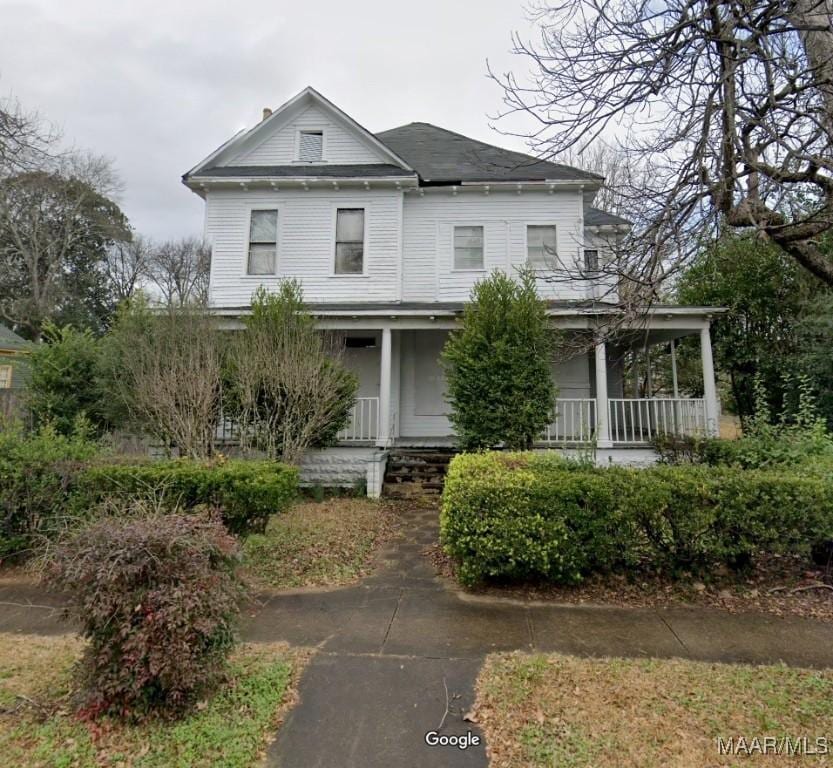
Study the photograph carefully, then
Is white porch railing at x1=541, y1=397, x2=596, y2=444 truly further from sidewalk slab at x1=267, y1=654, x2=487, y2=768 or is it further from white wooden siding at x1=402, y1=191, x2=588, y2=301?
sidewalk slab at x1=267, y1=654, x2=487, y2=768

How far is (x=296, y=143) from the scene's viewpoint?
38.0ft

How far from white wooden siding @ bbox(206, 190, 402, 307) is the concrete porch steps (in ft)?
12.9

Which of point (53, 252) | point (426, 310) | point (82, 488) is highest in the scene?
point (53, 252)

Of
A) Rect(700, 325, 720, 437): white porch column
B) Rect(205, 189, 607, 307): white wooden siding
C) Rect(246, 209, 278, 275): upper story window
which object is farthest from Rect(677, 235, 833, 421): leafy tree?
Rect(246, 209, 278, 275): upper story window

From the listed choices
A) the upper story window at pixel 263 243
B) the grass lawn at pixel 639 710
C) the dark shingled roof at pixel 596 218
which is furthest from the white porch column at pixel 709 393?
the upper story window at pixel 263 243

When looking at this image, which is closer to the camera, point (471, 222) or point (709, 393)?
point (709, 393)

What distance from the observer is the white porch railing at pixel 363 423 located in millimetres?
9922

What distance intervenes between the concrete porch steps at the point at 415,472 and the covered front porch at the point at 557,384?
1.28 feet

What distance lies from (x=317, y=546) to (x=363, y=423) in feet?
16.2

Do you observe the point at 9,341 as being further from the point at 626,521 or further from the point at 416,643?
the point at 626,521

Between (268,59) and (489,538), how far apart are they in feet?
42.0

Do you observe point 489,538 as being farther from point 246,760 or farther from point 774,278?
point 774,278

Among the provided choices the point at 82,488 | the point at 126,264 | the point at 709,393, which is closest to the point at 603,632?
the point at 82,488

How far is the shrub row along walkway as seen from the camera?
2555 mm
